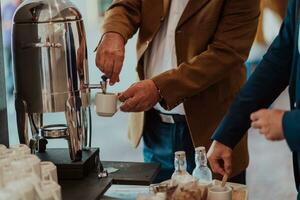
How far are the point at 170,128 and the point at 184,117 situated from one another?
7 centimetres

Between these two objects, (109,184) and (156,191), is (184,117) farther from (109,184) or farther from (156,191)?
(156,191)

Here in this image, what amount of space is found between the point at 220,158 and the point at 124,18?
63 centimetres

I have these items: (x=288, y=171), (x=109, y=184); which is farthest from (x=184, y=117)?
(x=288, y=171)

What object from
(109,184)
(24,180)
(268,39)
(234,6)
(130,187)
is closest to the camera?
(24,180)

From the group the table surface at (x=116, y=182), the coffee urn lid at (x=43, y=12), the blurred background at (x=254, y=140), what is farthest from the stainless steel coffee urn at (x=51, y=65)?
the blurred background at (x=254, y=140)

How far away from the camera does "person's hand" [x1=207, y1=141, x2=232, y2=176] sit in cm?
147

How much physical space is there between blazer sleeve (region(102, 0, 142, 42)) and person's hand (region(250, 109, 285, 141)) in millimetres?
750

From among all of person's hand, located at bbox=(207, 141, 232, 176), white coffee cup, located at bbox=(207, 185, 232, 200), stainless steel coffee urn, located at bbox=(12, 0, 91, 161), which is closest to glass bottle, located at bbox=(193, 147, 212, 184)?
person's hand, located at bbox=(207, 141, 232, 176)

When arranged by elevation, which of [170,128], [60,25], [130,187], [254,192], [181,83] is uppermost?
[60,25]

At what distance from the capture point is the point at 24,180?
1.14 m

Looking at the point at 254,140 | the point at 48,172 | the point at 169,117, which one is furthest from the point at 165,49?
the point at 254,140

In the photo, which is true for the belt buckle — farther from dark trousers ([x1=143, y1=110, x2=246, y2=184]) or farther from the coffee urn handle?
the coffee urn handle

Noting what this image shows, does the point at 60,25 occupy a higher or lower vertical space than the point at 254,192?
higher

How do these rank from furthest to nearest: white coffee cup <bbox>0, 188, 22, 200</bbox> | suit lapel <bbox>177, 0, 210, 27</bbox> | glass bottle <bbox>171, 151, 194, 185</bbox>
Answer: suit lapel <bbox>177, 0, 210, 27</bbox>, glass bottle <bbox>171, 151, 194, 185</bbox>, white coffee cup <bbox>0, 188, 22, 200</bbox>
